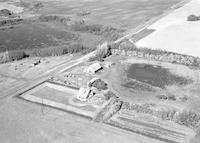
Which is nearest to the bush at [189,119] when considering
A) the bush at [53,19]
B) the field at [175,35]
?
the field at [175,35]

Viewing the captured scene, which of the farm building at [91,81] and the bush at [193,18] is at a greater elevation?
the bush at [193,18]

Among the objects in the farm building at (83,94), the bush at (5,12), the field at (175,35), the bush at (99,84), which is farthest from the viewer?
the bush at (5,12)

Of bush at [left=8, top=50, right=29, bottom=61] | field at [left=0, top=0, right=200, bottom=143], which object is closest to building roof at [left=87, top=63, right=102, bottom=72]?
field at [left=0, top=0, right=200, bottom=143]

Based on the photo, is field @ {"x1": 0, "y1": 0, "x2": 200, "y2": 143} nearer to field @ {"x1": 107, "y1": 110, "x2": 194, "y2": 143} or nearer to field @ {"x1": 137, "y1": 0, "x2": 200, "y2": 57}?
field @ {"x1": 107, "y1": 110, "x2": 194, "y2": 143}

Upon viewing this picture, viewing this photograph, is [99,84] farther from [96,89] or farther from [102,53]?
[102,53]

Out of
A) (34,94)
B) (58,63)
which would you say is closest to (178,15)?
(58,63)

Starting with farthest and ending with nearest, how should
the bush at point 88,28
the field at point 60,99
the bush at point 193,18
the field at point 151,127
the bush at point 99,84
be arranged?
the bush at point 88,28 < the bush at point 193,18 < the bush at point 99,84 < the field at point 60,99 < the field at point 151,127

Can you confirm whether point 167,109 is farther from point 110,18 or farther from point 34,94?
point 110,18

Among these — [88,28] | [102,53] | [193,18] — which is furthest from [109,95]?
[193,18]

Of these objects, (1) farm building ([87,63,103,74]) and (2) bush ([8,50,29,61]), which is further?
(2) bush ([8,50,29,61])

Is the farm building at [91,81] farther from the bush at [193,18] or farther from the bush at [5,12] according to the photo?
the bush at [5,12]

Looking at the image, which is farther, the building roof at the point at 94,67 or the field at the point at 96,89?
the building roof at the point at 94,67
